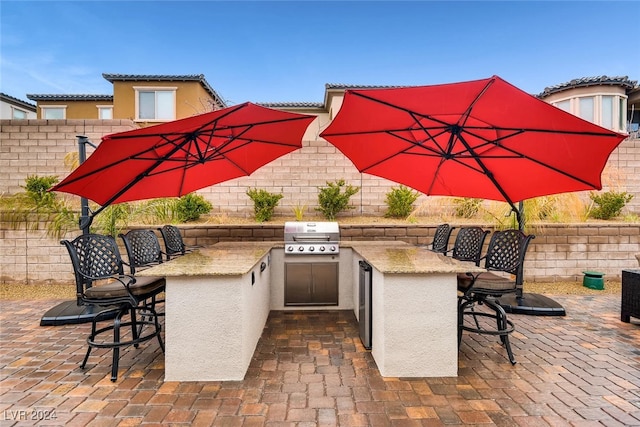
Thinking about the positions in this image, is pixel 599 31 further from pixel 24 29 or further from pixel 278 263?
pixel 24 29

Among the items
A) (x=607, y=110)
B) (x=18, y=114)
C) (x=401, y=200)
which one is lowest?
(x=401, y=200)

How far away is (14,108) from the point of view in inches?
629

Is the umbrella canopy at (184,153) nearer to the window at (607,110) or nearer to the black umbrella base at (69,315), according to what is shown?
the black umbrella base at (69,315)

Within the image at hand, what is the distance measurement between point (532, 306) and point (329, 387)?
3.07 metres

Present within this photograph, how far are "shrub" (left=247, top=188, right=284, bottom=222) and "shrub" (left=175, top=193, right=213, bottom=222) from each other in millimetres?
890

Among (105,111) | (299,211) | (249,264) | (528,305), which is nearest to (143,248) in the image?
(249,264)

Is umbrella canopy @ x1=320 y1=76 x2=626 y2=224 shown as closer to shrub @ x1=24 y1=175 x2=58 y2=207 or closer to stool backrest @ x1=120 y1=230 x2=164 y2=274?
stool backrest @ x1=120 y1=230 x2=164 y2=274

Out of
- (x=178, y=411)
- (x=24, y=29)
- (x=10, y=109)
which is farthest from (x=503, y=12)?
(x=10, y=109)

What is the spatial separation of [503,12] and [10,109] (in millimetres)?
21009

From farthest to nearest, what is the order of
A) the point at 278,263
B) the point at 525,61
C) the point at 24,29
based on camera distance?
the point at 525,61 → the point at 24,29 → the point at 278,263

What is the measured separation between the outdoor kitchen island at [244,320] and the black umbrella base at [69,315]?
75.2 inches

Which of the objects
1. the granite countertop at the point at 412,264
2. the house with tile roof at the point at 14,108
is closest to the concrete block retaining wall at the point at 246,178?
the granite countertop at the point at 412,264

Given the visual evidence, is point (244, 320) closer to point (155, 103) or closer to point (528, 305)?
point (528, 305)

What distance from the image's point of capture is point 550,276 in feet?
17.7
